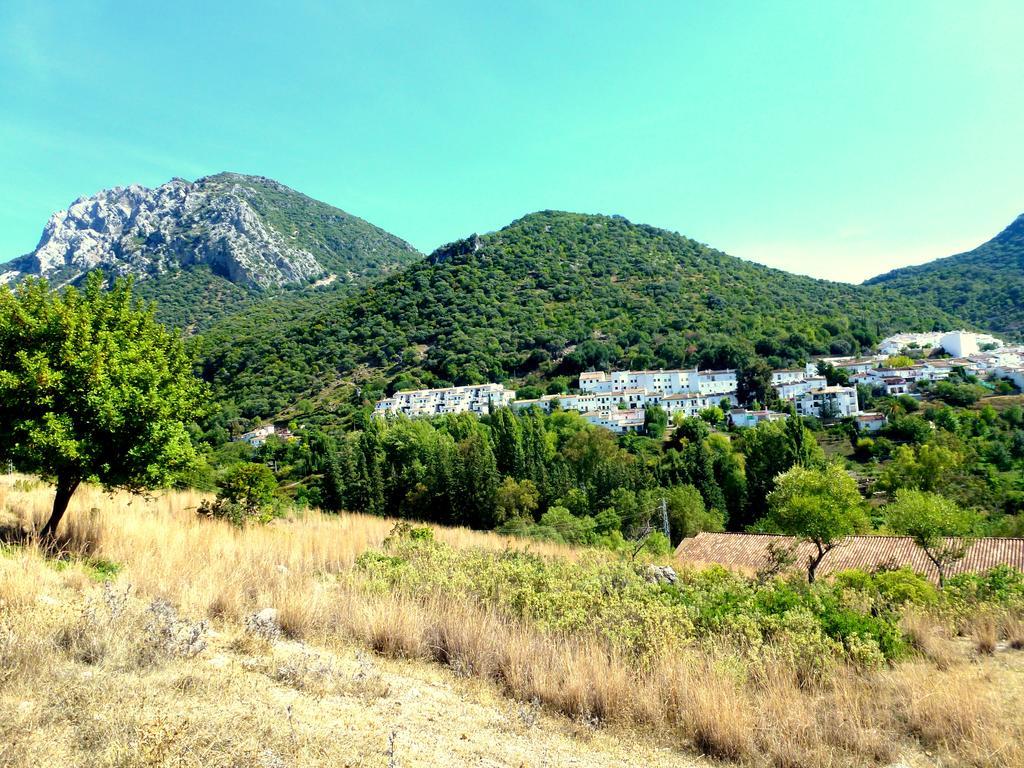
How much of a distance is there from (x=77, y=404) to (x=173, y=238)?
144m

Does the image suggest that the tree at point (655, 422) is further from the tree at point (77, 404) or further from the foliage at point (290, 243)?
the foliage at point (290, 243)

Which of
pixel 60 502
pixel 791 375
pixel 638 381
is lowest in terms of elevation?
pixel 60 502

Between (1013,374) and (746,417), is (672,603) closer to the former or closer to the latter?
(746,417)

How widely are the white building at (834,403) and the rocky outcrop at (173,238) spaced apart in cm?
10682

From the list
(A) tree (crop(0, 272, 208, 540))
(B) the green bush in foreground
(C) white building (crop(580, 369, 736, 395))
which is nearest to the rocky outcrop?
(C) white building (crop(580, 369, 736, 395))

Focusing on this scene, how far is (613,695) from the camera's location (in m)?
3.32

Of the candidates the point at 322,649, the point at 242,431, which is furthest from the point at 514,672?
the point at 242,431

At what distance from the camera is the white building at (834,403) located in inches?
2434

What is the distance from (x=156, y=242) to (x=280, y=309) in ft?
163

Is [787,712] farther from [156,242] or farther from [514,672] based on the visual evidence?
[156,242]

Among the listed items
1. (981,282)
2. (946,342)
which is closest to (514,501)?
(946,342)

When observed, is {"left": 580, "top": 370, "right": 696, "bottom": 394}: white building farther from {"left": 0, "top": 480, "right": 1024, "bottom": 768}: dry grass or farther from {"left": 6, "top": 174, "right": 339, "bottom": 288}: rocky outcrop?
{"left": 6, "top": 174, "right": 339, "bottom": 288}: rocky outcrop

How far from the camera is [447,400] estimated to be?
70.2 meters

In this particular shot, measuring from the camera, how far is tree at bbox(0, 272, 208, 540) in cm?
522
